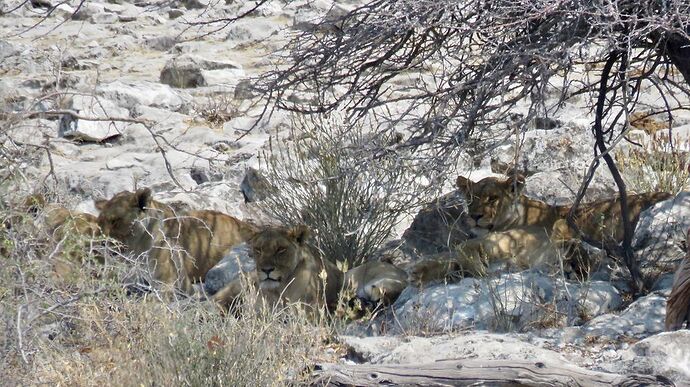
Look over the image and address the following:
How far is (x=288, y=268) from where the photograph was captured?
10.4m

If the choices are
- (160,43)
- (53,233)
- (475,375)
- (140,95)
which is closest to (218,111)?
(140,95)

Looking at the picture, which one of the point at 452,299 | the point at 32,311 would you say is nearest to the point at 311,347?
the point at 32,311

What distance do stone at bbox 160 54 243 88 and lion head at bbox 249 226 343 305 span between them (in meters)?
10.9

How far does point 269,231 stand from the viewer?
1056 cm

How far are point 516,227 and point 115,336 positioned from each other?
4.86m

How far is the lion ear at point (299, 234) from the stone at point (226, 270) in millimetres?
927

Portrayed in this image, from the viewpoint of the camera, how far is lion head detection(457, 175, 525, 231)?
11617 millimetres

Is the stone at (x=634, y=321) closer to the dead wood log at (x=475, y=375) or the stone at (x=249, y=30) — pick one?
the dead wood log at (x=475, y=375)

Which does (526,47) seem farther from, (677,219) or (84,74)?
(84,74)

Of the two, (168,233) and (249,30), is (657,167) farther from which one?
(249,30)

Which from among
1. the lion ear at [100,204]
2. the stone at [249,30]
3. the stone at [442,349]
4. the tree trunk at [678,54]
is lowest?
the lion ear at [100,204]

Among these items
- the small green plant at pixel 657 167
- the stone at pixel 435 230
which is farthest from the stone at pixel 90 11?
the small green plant at pixel 657 167

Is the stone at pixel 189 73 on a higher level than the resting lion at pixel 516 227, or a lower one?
lower

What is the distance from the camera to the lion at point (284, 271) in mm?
10352
